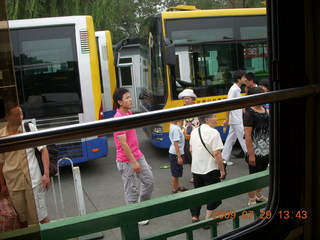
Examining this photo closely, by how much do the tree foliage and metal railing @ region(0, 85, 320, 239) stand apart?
5917 mm

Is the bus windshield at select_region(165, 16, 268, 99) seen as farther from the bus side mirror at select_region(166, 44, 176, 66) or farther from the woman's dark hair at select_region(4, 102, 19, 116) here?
the woman's dark hair at select_region(4, 102, 19, 116)

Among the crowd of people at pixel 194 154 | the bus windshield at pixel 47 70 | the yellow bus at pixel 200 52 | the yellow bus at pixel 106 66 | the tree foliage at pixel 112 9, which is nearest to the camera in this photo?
the crowd of people at pixel 194 154

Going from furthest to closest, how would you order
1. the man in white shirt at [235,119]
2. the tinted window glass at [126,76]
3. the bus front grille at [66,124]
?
the tinted window glass at [126,76], the bus front grille at [66,124], the man in white shirt at [235,119]

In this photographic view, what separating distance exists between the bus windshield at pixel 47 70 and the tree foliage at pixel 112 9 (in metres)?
1.76

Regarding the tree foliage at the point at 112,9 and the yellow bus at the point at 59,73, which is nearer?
the yellow bus at the point at 59,73

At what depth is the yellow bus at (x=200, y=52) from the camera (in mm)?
6730

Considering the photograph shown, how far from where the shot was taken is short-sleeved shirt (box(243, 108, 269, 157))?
373 centimetres

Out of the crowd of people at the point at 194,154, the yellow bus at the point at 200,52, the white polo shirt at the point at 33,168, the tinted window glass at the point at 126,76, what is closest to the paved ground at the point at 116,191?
the crowd of people at the point at 194,154

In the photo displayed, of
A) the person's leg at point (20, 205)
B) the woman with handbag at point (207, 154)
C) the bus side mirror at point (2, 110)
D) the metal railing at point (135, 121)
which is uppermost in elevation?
the bus side mirror at point (2, 110)

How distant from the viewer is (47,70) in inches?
239

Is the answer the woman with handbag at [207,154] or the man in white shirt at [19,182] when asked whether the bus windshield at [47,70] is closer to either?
the woman with handbag at [207,154]

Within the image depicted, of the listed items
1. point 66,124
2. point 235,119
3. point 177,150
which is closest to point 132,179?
point 177,150

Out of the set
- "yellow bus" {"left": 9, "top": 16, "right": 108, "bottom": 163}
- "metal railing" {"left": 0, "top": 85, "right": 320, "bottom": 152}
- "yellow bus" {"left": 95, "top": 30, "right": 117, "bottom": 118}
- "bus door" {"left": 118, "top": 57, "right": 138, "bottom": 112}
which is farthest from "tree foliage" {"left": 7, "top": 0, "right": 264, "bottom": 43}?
"metal railing" {"left": 0, "top": 85, "right": 320, "bottom": 152}

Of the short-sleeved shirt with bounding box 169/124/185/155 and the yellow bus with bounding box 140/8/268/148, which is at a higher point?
the yellow bus with bounding box 140/8/268/148
